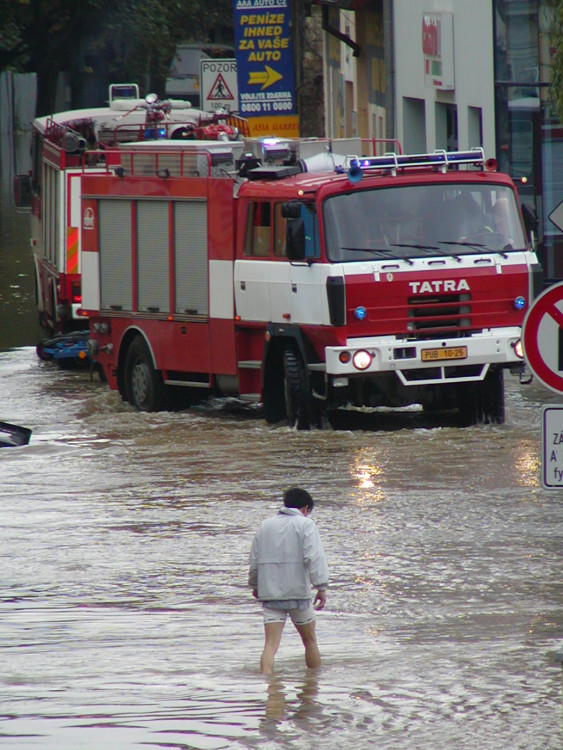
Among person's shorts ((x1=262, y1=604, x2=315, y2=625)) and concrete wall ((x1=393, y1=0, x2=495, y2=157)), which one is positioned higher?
concrete wall ((x1=393, y1=0, x2=495, y2=157))

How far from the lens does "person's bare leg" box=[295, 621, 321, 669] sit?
7895mm

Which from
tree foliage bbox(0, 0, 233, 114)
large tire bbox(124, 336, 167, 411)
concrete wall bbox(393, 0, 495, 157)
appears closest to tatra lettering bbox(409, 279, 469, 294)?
large tire bbox(124, 336, 167, 411)

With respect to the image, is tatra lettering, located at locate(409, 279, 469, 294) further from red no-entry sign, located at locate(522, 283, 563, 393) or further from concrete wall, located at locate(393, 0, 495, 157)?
concrete wall, located at locate(393, 0, 495, 157)

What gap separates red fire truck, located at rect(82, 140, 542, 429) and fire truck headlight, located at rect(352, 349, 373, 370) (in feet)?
0.05

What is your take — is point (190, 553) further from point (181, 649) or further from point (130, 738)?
point (130, 738)

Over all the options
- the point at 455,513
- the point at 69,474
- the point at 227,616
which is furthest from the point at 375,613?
the point at 69,474

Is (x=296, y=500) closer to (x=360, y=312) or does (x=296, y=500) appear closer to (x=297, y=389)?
(x=360, y=312)

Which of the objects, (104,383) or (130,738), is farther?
(104,383)

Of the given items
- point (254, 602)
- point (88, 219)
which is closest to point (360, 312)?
point (88, 219)

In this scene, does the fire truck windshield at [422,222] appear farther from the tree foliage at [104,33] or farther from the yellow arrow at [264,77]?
the tree foliage at [104,33]

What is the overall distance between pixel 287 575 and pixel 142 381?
414 inches

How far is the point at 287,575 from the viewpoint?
A: 25.8ft

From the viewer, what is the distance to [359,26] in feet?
113

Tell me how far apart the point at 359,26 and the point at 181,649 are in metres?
27.6
